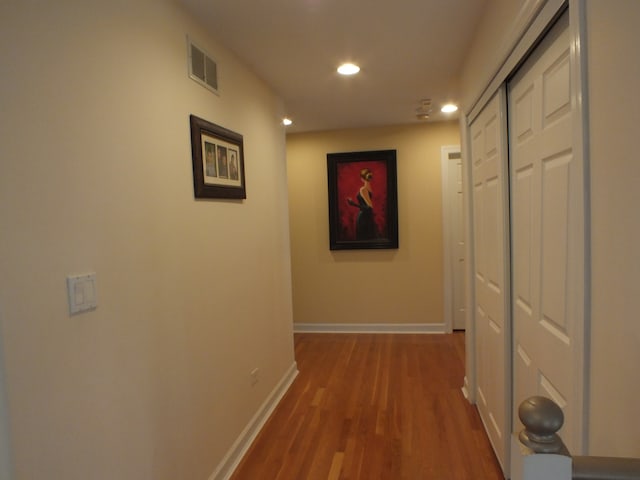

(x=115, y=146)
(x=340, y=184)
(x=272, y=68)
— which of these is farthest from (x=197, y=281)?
(x=340, y=184)

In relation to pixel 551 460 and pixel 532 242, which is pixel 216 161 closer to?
pixel 532 242

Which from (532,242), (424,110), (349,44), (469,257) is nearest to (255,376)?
(469,257)

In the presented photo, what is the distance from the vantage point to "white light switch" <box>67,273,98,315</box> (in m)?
1.18

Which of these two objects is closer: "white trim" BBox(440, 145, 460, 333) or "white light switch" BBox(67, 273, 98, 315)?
"white light switch" BBox(67, 273, 98, 315)

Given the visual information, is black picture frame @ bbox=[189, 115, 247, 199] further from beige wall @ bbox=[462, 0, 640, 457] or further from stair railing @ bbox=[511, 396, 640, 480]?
stair railing @ bbox=[511, 396, 640, 480]

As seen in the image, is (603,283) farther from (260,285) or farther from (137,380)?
(260,285)

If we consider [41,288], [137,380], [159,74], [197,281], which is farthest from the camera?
[197,281]

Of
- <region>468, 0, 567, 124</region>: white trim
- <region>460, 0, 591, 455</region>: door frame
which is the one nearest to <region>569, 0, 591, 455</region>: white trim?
<region>460, 0, 591, 455</region>: door frame

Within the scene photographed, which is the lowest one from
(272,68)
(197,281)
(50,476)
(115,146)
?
(50,476)

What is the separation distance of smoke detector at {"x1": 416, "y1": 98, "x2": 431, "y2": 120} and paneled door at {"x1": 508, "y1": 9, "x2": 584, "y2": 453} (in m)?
1.87

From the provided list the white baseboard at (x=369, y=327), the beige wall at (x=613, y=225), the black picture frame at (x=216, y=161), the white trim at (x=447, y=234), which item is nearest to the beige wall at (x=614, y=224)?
the beige wall at (x=613, y=225)

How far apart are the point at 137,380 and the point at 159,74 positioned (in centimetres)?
127

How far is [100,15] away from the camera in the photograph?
1.35 metres

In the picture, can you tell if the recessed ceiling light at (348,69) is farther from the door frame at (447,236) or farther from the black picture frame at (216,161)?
the door frame at (447,236)
